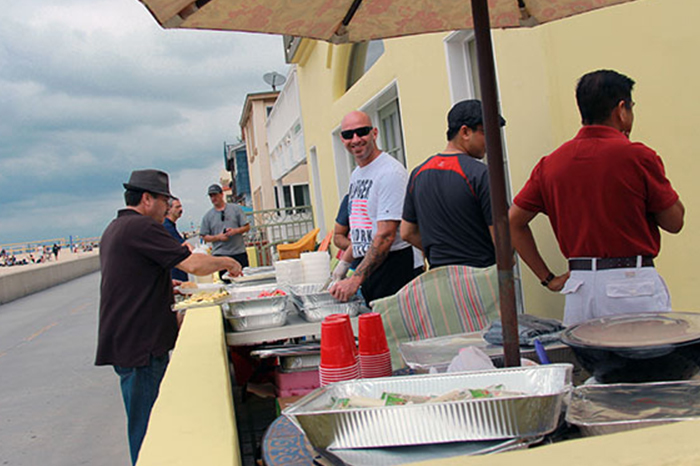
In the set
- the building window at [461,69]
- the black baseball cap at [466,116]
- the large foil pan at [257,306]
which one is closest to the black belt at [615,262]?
the black baseball cap at [466,116]

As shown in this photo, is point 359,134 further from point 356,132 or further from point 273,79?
point 273,79

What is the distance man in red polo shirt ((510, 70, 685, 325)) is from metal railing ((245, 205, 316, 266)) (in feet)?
40.6

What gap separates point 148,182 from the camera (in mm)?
3660

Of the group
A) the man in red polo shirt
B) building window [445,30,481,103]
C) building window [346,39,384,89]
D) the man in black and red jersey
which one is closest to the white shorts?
the man in red polo shirt

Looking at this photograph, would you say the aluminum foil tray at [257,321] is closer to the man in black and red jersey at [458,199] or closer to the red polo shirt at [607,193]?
the man in black and red jersey at [458,199]

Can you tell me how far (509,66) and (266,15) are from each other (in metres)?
2.67

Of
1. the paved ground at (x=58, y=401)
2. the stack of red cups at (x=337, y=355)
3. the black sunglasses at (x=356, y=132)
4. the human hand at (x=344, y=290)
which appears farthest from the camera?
the paved ground at (x=58, y=401)

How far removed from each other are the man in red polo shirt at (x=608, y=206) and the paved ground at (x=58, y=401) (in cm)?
392

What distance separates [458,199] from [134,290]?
1.97 meters

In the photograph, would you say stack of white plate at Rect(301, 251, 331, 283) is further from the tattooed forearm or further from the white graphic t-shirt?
the tattooed forearm

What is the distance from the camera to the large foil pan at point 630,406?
113 cm

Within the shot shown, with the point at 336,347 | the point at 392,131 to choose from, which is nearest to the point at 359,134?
the point at 336,347

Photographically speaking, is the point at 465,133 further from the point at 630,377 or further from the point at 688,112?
the point at 630,377

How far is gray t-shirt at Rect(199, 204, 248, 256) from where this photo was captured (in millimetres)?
9070
